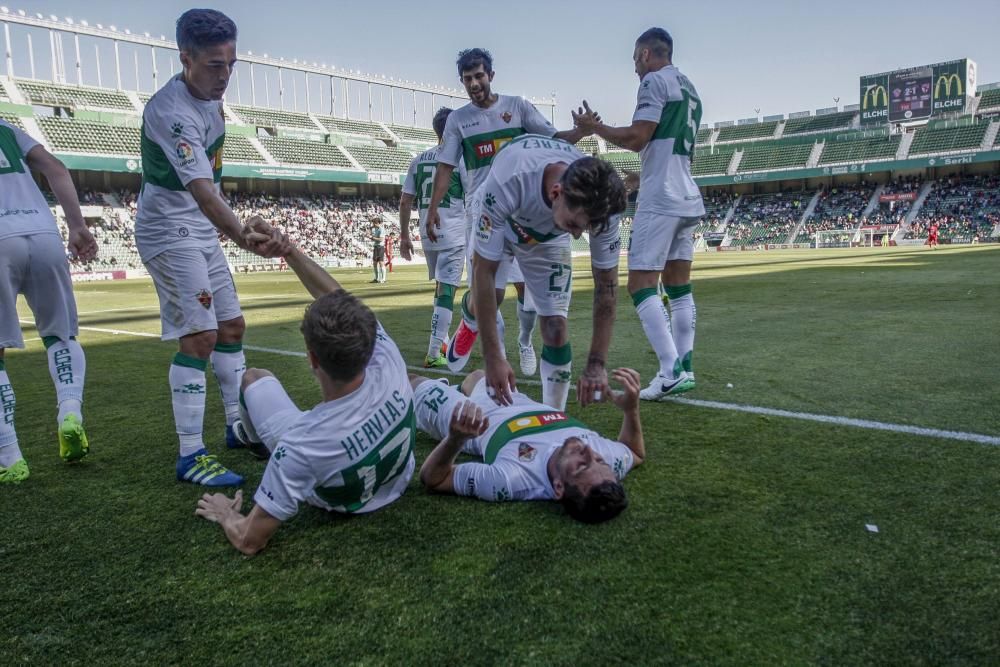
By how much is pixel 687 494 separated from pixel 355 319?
1667 mm

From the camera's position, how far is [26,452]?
165 inches

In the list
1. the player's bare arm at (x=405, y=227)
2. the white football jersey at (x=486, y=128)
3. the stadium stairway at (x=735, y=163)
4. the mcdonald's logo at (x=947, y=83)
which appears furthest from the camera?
the stadium stairway at (x=735, y=163)

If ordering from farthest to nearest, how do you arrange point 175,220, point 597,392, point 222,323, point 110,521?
1. point 222,323
2. point 175,220
3. point 597,392
4. point 110,521

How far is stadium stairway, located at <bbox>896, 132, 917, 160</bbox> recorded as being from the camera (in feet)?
179

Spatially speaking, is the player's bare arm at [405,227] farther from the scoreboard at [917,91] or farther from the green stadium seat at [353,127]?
the scoreboard at [917,91]

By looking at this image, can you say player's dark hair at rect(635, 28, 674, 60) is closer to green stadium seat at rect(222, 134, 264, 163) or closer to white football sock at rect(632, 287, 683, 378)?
white football sock at rect(632, 287, 683, 378)

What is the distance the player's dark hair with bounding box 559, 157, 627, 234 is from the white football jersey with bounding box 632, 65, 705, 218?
2340 millimetres

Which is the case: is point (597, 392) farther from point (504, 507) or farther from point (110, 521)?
point (110, 521)

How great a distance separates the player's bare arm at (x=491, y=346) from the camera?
129 inches

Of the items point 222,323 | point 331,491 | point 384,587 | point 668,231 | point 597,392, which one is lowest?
point 384,587

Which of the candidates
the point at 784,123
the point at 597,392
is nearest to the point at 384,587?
the point at 597,392

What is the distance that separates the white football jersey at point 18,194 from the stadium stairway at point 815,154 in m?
63.3

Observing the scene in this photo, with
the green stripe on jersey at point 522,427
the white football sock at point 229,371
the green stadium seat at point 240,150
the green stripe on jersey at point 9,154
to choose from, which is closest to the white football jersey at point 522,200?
the green stripe on jersey at point 522,427

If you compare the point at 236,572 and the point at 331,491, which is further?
the point at 331,491
